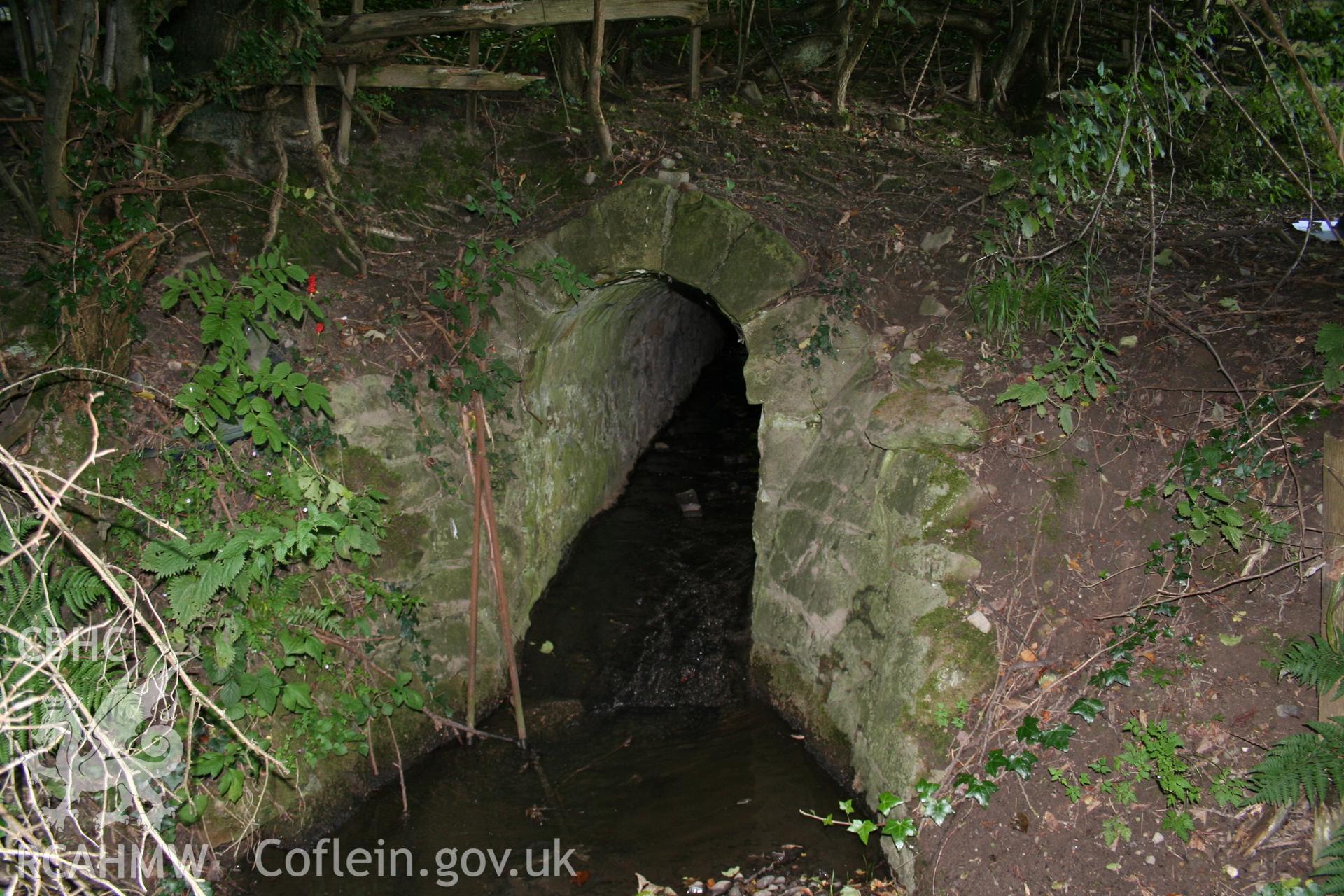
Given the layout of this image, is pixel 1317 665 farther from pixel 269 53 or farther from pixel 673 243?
pixel 269 53

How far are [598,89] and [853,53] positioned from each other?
2232 mm

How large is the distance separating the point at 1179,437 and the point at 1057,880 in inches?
91.1

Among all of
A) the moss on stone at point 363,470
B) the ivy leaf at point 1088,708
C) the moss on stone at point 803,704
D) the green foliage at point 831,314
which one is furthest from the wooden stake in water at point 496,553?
the ivy leaf at point 1088,708

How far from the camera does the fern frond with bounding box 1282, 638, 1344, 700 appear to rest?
11.4ft

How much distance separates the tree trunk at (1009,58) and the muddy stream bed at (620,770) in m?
4.70

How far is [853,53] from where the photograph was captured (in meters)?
6.68

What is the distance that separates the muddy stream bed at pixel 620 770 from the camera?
417 centimetres

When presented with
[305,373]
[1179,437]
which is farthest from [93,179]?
[1179,437]

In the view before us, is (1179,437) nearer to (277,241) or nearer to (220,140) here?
(277,241)

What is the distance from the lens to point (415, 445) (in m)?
5.23

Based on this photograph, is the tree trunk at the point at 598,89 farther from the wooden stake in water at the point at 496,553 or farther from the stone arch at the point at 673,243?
the wooden stake in water at the point at 496,553

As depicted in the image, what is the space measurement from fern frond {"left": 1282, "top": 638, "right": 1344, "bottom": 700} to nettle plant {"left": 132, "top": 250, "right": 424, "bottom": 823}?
437 cm

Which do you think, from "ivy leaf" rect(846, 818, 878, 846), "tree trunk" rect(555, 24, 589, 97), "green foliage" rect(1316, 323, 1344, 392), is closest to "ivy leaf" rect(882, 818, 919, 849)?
"ivy leaf" rect(846, 818, 878, 846)

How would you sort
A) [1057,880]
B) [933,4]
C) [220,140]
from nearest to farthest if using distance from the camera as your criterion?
[1057,880], [220,140], [933,4]
